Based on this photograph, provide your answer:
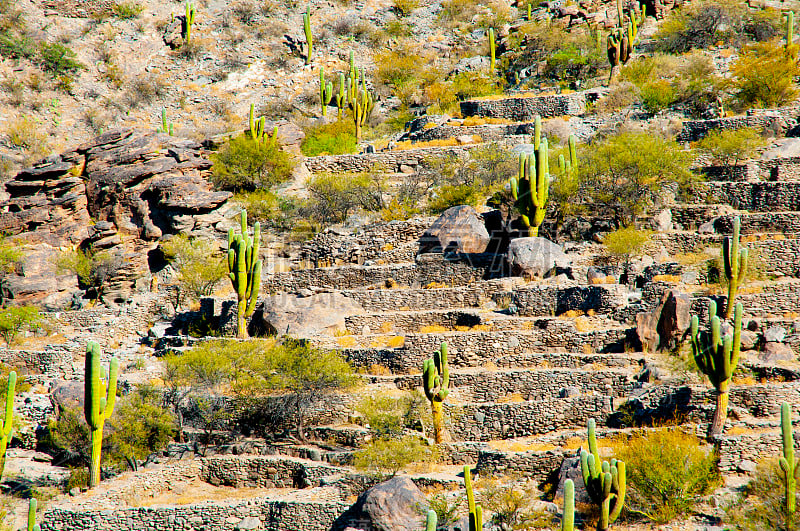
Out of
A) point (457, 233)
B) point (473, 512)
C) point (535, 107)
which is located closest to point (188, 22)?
point (535, 107)

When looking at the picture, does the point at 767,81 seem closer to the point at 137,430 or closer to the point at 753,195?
the point at 753,195

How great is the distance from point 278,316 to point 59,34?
117 ft

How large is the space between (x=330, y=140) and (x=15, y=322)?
18.6 m

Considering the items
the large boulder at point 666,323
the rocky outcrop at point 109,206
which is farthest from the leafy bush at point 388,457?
the rocky outcrop at point 109,206

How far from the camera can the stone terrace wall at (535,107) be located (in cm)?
4206

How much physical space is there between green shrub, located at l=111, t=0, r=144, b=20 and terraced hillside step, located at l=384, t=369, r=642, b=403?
41.8 m

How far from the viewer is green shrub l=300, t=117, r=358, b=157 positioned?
41.6 metres

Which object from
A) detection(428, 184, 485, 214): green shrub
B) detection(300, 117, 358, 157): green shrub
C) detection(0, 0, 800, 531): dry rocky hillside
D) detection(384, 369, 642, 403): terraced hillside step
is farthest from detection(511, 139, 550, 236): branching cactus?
detection(300, 117, 358, 157): green shrub

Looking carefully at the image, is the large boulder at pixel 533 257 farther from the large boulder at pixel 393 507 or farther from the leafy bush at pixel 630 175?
the large boulder at pixel 393 507

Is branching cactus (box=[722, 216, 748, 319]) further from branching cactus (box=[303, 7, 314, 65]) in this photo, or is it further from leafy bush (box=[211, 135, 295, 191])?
branching cactus (box=[303, 7, 314, 65])

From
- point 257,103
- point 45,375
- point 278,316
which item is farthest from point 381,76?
point 45,375

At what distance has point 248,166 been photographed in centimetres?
3803

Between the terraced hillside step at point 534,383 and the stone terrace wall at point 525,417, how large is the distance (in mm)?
644

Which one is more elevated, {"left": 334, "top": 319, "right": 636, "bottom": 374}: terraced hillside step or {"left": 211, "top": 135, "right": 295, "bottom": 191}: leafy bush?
{"left": 211, "top": 135, "right": 295, "bottom": 191}: leafy bush
